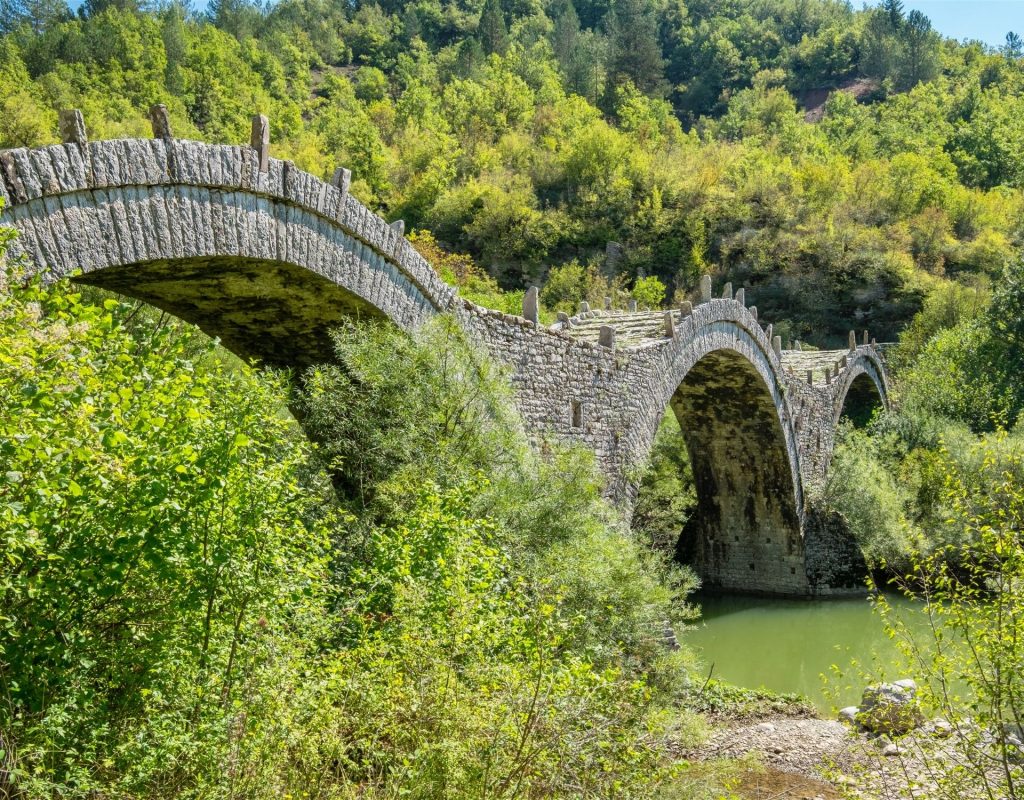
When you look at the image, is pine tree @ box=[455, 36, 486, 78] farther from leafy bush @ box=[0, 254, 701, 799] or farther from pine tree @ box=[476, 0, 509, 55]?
leafy bush @ box=[0, 254, 701, 799]

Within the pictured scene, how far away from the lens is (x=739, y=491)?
21062 mm

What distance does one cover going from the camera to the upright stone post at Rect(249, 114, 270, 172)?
20.3ft

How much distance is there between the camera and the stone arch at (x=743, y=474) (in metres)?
18.7

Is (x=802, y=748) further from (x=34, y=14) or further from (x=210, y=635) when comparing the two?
(x=34, y=14)

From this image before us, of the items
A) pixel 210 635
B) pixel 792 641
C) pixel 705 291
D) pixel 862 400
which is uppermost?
pixel 862 400

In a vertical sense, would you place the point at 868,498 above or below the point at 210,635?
above

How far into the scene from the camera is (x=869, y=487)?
789 inches

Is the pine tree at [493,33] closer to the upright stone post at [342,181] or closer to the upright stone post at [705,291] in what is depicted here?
the upright stone post at [705,291]

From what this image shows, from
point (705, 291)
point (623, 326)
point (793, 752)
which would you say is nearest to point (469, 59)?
point (705, 291)

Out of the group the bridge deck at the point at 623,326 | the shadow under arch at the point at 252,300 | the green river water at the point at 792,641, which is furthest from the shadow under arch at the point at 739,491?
the shadow under arch at the point at 252,300

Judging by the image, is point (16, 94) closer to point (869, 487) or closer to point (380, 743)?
point (869, 487)

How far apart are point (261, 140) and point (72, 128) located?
1537mm

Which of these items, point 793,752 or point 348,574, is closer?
point 348,574

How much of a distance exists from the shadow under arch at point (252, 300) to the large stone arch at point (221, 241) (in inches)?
0.5
